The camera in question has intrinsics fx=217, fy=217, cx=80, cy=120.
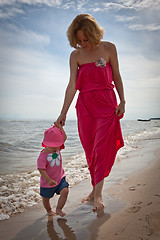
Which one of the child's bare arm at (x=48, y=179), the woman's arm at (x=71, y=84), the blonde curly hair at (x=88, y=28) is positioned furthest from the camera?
the woman's arm at (x=71, y=84)

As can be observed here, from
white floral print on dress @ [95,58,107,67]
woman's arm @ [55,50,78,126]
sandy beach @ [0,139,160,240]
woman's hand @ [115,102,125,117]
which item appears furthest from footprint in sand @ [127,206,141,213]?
white floral print on dress @ [95,58,107,67]

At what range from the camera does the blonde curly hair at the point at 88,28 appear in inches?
101

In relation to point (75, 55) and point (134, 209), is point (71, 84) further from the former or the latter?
point (134, 209)

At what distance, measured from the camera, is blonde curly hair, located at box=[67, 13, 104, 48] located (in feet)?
8.44

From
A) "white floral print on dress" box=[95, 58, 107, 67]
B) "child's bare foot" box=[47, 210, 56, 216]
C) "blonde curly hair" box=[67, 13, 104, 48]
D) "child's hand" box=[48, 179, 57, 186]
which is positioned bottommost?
"child's bare foot" box=[47, 210, 56, 216]

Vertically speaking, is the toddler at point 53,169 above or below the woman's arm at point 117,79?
below

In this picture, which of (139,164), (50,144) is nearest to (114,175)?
(139,164)

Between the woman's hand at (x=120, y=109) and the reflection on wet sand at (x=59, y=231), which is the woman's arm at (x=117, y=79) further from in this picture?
the reflection on wet sand at (x=59, y=231)

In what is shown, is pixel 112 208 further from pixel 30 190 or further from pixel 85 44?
pixel 85 44

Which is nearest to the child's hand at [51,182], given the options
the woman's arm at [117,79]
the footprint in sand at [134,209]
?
the footprint in sand at [134,209]

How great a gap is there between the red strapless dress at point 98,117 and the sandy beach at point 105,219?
0.43m

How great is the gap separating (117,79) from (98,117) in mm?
588

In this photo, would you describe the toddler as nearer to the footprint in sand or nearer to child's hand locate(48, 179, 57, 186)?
child's hand locate(48, 179, 57, 186)

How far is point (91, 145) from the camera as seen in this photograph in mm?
2861
